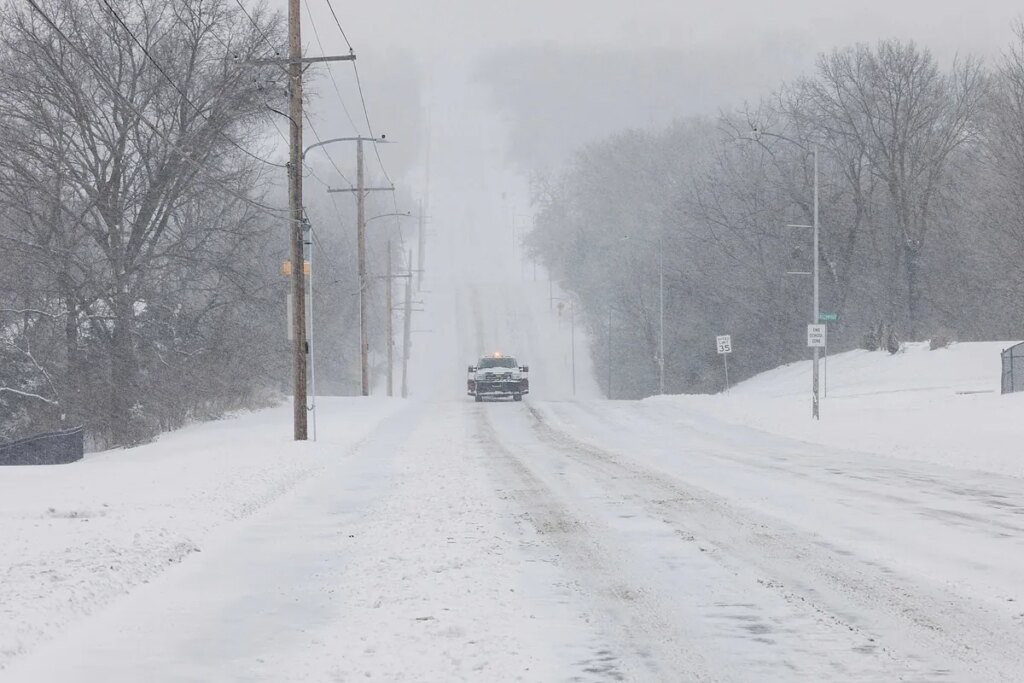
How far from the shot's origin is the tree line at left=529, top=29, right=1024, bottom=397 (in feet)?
191

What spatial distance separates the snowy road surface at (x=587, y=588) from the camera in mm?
6938

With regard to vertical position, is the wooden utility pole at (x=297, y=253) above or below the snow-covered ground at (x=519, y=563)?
above

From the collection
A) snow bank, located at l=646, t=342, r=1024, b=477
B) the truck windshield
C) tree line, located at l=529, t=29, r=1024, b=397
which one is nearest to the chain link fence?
snow bank, located at l=646, t=342, r=1024, b=477

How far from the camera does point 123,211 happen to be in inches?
1273

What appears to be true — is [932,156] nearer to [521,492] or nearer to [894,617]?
[521,492]

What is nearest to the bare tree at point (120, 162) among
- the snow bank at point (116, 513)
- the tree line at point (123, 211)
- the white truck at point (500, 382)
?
the tree line at point (123, 211)

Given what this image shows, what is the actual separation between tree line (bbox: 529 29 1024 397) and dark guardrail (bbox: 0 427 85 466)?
33.4 meters

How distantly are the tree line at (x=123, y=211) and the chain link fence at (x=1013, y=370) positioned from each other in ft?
77.5

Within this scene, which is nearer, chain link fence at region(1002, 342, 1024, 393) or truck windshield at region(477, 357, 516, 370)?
chain link fence at region(1002, 342, 1024, 393)

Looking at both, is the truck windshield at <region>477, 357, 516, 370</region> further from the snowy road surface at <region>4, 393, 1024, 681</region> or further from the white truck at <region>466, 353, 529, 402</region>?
the snowy road surface at <region>4, 393, 1024, 681</region>

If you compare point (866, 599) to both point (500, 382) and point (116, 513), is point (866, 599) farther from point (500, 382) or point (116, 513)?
point (500, 382)

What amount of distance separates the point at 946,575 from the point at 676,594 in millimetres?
2351

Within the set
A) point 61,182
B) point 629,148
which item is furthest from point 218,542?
point 629,148

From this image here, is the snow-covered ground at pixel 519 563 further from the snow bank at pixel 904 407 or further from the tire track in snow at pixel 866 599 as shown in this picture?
the snow bank at pixel 904 407
